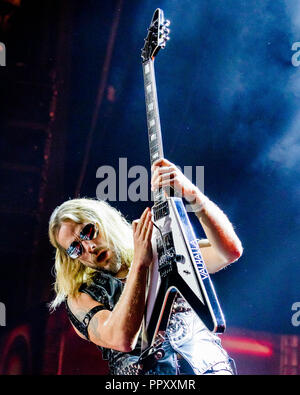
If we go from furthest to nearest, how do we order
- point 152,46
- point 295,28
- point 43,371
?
1. point 43,371
2. point 295,28
3. point 152,46

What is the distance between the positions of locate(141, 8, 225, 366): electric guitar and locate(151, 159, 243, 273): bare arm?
0.25 ft

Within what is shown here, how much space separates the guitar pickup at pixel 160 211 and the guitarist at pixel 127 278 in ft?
0.30

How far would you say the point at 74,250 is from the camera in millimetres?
2293

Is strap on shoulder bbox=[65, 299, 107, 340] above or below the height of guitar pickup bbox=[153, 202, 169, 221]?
below

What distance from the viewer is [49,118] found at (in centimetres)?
399

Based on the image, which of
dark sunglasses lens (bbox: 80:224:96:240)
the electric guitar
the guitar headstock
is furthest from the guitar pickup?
the guitar headstock

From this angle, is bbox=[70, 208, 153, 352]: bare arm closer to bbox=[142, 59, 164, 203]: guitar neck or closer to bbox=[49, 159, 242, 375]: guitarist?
bbox=[49, 159, 242, 375]: guitarist

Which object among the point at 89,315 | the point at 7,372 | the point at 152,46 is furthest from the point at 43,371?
the point at 152,46

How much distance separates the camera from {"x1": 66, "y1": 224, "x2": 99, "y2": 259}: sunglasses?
2.29 meters

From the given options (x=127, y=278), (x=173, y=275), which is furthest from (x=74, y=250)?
(x=173, y=275)

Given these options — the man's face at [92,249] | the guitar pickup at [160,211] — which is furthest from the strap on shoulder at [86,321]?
the guitar pickup at [160,211]

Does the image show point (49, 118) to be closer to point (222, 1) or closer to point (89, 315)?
point (222, 1)

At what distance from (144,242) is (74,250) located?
22.2 inches
